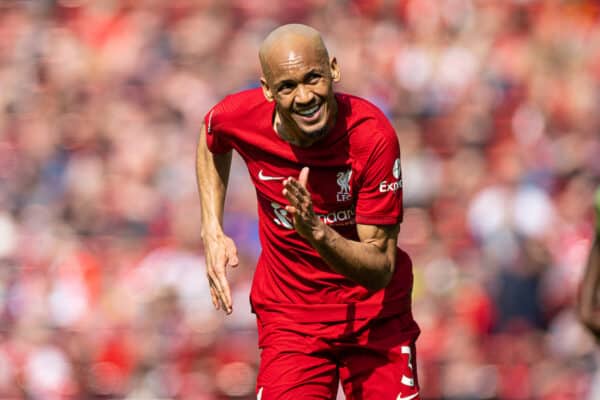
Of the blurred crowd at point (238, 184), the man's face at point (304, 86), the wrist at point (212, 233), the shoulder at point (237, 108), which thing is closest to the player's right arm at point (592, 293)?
the man's face at point (304, 86)

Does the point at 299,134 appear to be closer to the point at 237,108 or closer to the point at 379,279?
the point at 237,108

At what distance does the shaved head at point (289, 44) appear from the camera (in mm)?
5242

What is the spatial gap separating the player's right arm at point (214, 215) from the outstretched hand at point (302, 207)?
771mm

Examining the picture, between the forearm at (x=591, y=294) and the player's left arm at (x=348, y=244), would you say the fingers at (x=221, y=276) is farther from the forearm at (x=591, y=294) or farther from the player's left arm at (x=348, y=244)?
the forearm at (x=591, y=294)

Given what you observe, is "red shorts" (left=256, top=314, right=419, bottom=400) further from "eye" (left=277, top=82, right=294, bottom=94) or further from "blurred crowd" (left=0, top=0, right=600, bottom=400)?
"blurred crowd" (left=0, top=0, right=600, bottom=400)

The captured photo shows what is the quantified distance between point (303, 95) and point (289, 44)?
22cm

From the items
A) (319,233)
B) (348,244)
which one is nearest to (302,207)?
(319,233)

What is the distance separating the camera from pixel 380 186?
5512 mm

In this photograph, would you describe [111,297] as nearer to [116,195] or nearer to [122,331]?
[122,331]

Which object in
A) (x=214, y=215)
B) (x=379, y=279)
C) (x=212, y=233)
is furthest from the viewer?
(x=214, y=215)

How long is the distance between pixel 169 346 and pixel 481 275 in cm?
275

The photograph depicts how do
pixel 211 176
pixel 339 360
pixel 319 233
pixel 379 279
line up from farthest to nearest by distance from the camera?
pixel 211 176
pixel 339 360
pixel 379 279
pixel 319 233

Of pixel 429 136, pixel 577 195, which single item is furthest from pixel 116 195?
pixel 577 195

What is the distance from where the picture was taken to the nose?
524 cm
